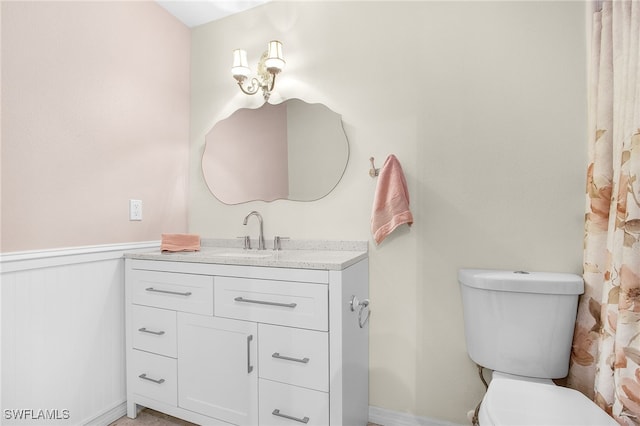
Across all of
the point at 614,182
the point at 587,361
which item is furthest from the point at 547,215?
the point at 587,361

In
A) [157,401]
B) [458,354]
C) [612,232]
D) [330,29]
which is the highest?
[330,29]

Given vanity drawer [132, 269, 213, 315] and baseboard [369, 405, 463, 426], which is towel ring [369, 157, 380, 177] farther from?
baseboard [369, 405, 463, 426]

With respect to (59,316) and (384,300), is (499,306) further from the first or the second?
(59,316)

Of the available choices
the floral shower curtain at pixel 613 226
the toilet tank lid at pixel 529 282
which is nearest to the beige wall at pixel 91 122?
the toilet tank lid at pixel 529 282

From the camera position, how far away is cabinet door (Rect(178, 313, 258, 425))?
142 cm

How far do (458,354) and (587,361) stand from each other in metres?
0.49

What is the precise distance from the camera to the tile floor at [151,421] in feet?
5.44

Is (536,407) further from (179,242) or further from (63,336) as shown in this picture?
(63,336)

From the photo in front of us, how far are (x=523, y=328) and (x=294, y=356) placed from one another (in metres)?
0.93

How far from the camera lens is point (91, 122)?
1604 millimetres

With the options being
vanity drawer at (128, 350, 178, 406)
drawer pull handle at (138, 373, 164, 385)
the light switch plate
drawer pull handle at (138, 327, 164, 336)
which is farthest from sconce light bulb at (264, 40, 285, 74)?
drawer pull handle at (138, 373, 164, 385)

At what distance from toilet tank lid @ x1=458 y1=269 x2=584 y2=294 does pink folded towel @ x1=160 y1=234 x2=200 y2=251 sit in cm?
147

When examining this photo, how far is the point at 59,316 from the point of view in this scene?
57.1 inches

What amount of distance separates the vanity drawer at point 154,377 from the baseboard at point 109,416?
0.43 feet
